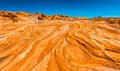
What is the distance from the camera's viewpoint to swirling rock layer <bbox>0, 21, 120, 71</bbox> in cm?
855

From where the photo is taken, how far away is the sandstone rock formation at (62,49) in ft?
28.0

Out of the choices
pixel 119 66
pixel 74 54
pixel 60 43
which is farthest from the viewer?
pixel 60 43

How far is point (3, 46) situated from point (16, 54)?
1.69 meters

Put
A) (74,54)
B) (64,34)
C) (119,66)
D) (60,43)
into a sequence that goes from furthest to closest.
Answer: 1. (64,34)
2. (60,43)
3. (74,54)
4. (119,66)

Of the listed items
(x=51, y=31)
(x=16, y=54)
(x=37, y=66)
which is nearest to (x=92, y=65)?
(x=37, y=66)

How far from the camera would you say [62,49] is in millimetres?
9805

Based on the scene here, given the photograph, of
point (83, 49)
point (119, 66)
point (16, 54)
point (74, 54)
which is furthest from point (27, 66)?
point (119, 66)

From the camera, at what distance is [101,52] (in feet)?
31.2

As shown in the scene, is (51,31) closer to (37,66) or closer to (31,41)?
(31,41)

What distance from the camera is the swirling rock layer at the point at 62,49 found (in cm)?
855

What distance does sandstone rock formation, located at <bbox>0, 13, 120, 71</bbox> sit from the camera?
855cm

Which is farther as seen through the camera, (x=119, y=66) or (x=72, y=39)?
(x=72, y=39)

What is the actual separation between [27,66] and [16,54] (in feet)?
4.27

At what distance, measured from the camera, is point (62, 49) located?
9805 millimetres
